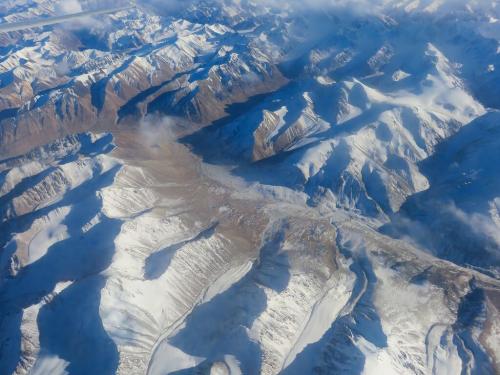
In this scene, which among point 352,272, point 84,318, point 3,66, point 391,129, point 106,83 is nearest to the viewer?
point 84,318

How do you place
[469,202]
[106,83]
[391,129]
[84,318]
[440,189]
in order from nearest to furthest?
1. [84,318]
2. [469,202]
3. [440,189]
4. [391,129]
5. [106,83]

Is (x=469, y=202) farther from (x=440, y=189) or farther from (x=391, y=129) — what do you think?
(x=391, y=129)

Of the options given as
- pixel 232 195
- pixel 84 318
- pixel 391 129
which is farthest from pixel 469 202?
pixel 84 318

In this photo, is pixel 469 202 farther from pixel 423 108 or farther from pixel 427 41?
pixel 427 41

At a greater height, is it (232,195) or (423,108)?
(423,108)

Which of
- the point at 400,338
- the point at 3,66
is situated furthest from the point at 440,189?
the point at 3,66

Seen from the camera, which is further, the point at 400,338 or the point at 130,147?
the point at 130,147
